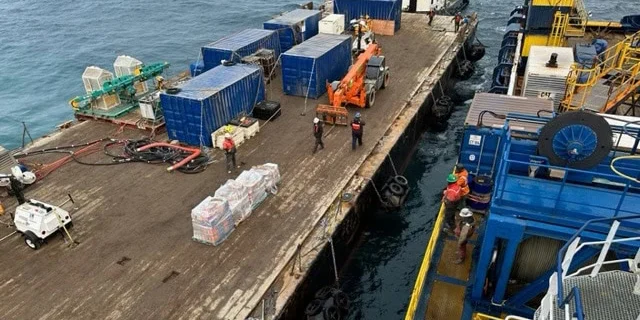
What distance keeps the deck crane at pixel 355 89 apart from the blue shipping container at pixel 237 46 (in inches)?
223

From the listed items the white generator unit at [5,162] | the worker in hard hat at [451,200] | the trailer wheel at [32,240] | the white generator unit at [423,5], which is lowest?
the trailer wheel at [32,240]

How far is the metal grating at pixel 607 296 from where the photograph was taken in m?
6.67

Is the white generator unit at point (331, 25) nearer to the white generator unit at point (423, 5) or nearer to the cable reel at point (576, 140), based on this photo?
the white generator unit at point (423, 5)

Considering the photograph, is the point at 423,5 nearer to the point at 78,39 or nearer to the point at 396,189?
the point at 396,189

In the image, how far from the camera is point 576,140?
1030 centimetres

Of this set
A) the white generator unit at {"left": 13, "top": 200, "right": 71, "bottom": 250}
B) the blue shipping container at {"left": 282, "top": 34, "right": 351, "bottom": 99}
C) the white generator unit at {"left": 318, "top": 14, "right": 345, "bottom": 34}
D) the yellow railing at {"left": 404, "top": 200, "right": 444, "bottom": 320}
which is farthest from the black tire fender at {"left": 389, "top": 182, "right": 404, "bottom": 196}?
the white generator unit at {"left": 318, "top": 14, "right": 345, "bottom": 34}

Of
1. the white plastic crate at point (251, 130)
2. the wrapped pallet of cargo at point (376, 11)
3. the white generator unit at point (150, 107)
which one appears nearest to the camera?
the white plastic crate at point (251, 130)

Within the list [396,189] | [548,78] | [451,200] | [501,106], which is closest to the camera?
[451,200]

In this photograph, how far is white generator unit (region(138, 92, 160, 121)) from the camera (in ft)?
73.3

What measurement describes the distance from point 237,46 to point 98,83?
25.3ft

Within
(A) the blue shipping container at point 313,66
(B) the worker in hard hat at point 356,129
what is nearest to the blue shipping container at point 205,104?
(A) the blue shipping container at point 313,66

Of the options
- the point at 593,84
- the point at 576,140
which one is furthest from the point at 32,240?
the point at 593,84

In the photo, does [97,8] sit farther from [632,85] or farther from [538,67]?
[632,85]

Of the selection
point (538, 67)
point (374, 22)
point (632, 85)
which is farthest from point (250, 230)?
point (374, 22)
